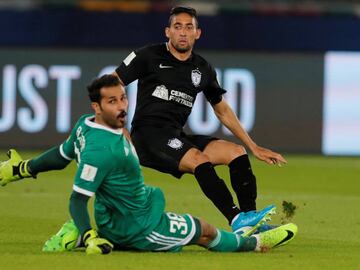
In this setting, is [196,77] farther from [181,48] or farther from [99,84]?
[99,84]

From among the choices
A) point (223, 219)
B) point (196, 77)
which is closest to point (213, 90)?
point (196, 77)

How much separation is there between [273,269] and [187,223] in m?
0.84

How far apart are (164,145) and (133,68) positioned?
736mm

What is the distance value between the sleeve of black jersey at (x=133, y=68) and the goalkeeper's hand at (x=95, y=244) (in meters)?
2.03

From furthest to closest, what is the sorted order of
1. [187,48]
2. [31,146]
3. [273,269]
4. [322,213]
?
[31,146]
[322,213]
[187,48]
[273,269]

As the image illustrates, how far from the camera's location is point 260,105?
20.0 metres

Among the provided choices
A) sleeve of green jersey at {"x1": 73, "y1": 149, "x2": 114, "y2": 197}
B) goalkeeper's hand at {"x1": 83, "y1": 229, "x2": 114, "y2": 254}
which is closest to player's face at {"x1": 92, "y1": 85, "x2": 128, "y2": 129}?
sleeve of green jersey at {"x1": 73, "y1": 149, "x2": 114, "y2": 197}

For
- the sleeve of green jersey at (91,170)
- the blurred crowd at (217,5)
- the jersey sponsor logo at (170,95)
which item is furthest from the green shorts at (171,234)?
the blurred crowd at (217,5)

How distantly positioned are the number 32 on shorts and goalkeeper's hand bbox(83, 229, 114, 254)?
45 cm

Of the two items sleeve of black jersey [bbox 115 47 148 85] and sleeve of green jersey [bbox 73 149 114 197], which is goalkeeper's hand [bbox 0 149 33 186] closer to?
sleeve of green jersey [bbox 73 149 114 197]

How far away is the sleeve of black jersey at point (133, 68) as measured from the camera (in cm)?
1011

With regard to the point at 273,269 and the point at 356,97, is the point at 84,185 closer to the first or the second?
the point at 273,269

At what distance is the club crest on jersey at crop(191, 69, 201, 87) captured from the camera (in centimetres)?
1030

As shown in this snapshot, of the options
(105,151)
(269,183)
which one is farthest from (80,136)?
(269,183)
